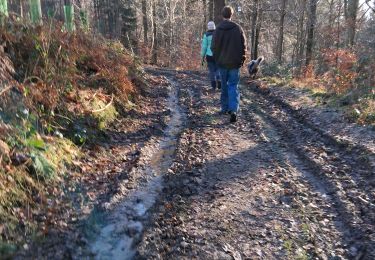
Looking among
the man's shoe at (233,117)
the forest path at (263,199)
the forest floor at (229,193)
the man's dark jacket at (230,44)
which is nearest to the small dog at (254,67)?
the forest floor at (229,193)

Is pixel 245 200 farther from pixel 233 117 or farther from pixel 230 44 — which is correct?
pixel 230 44

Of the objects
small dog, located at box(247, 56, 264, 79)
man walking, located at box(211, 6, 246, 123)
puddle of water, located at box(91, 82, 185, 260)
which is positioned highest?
man walking, located at box(211, 6, 246, 123)

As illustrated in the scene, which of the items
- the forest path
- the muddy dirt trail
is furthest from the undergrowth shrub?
the forest path

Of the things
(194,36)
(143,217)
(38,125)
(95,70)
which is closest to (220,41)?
(95,70)

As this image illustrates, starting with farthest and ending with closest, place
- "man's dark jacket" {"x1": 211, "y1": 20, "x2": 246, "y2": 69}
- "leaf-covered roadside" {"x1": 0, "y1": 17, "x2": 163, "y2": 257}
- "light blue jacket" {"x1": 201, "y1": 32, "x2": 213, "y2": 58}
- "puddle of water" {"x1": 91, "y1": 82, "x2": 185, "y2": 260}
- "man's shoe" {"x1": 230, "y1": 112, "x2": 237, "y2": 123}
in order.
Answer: "light blue jacket" {"x1": 201, "y1": 32, "x2": 213, "y2": 58} < "man's shoe" {"x1": 230, "y1": 112, "x2": 237, "y2": 123} < "man's dark jacket" {"x1": 211, "y1": 20, "x2": 246, "y2": 69} < "leaf-covered roadside" {"x1": 0, "y1": 17, "x2": 163, "y2": 257} < "puddle of water" {"x1": 91, "y1": 82, "x2": 185, "y2": 260}

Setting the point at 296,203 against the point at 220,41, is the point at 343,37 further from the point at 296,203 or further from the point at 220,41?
the point at 296,203

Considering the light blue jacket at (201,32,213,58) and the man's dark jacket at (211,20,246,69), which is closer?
the man's dark jacket at (211,20,246,69)

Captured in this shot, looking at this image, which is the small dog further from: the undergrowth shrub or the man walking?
the undergrowth shrub

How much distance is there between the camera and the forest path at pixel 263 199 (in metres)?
3.58

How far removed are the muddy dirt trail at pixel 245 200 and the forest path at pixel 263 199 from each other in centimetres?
1

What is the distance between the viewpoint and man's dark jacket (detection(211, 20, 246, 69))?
7.73m

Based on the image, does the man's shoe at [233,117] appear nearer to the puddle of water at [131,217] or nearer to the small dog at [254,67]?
the puddle of water at [131,217]

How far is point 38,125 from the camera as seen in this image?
505 cm

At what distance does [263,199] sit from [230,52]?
13.4 feet
